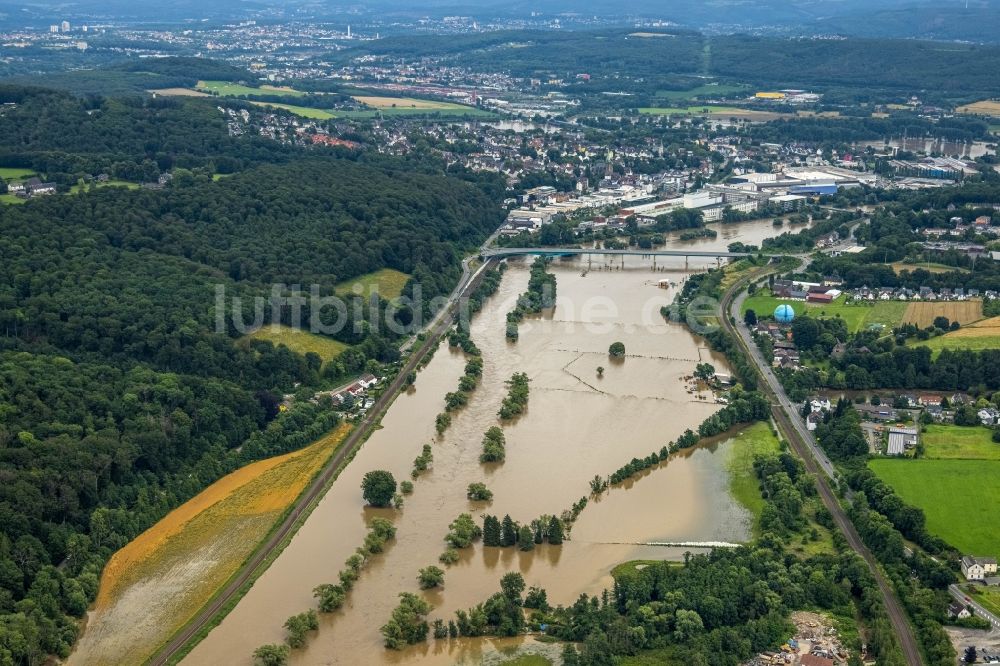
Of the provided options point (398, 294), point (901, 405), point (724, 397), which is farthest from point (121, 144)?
point (901, 405)

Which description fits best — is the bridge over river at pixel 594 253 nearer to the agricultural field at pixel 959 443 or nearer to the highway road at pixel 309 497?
the highway road at pixel 309 497

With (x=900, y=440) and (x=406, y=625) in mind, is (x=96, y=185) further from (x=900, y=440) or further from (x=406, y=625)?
(x=900, y=440)

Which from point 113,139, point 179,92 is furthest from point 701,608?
point 179,92

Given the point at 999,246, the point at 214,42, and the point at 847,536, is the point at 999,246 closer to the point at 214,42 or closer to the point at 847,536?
the point at 847,536

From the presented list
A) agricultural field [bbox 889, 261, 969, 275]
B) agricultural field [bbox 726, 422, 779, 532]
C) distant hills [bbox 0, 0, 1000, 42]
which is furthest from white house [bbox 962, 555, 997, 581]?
distant hills [bbox 0, 0, 1000, 42]

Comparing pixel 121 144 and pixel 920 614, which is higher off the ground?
pixel 121 144

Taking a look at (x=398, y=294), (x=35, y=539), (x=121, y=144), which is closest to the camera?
(x=35, y=539)

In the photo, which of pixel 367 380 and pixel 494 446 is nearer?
pixel 494 446
